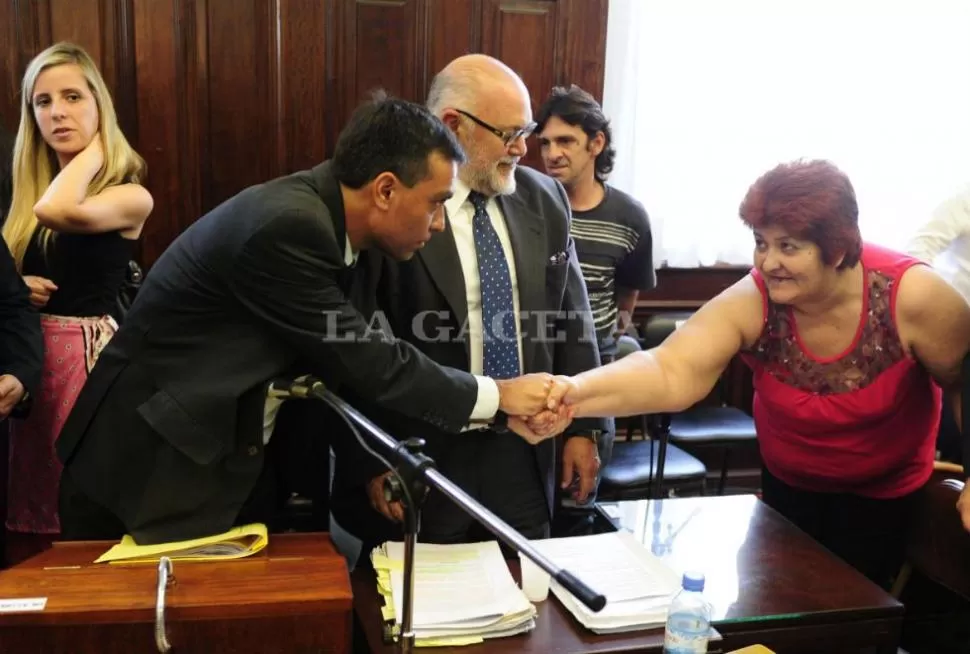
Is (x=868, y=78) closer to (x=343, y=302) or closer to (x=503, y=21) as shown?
(x=503, y=21)

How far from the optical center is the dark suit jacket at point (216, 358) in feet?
4.88

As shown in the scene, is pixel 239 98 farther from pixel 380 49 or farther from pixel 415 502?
pixel 415 502

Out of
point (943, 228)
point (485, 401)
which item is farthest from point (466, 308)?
point (943, 228)

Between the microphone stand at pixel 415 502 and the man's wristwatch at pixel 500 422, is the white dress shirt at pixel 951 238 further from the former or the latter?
the microphone stand at pixel 415 502

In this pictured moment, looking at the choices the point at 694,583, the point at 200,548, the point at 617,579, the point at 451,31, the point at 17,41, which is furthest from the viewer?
the point at 451,31

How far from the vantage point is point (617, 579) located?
1.57 metres

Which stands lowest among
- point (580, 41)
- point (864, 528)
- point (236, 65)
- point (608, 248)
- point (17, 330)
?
point (864, 528)

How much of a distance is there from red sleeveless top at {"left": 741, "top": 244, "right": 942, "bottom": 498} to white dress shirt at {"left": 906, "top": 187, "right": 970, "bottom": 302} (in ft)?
4.52

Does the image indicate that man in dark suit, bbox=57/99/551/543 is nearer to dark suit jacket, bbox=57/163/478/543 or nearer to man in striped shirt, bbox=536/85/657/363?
dark suit jacket, bbox=57/163/478/543

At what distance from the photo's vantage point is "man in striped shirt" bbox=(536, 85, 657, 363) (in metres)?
2.88

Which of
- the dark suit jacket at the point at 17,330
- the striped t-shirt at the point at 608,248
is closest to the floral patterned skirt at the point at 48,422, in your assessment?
the dark suit jacket at the point at 17,330

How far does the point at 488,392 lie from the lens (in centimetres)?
175

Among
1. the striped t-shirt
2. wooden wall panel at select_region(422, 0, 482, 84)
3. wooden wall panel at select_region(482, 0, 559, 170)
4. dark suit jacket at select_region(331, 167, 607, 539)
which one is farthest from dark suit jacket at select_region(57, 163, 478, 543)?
wooden wall panel at select_region(482, 0, 559, 170)

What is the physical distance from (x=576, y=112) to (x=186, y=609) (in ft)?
6.90
